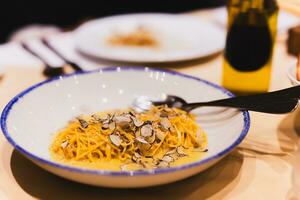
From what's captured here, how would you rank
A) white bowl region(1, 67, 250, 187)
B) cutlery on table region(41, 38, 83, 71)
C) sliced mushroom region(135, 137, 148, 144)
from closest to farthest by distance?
white bowl region(1, 67, 250, 187) < sliced mushroom region(135, 137, 148, 144) < cutlery on table region(41, 38, 83, 71)

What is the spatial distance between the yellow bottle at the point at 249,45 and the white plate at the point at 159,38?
0.20 meters

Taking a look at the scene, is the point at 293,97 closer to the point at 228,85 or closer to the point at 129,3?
the point at 228,85

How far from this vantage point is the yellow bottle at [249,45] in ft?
3.47

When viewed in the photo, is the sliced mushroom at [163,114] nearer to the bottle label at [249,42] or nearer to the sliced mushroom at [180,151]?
the sliced mushroom at [180,151]

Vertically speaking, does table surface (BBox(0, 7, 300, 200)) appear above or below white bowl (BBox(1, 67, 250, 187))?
below

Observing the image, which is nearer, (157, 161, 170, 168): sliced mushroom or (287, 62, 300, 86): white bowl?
(157, 161, 170, 168): sliced mushroom

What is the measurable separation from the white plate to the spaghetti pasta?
445 mm

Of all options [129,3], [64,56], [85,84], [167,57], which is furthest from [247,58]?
[129,3]

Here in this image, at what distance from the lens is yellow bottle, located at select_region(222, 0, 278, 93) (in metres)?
1.06

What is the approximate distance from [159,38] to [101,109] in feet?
1.80

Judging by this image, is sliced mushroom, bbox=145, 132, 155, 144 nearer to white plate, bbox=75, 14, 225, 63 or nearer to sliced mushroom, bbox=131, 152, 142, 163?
sliced mushroom, bbox=131, 152, 142, 163

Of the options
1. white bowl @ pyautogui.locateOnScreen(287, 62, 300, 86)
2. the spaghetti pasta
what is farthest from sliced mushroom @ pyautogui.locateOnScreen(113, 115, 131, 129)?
white bowl @ pyautogui.locateOnScreen(287, 62, 300, 86)

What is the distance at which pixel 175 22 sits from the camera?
162 cm

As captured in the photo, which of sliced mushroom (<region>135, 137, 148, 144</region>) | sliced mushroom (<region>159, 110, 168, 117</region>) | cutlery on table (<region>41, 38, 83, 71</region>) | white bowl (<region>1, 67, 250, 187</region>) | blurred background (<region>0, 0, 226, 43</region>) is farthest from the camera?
blurred background (<region>0, 0, 226, 43</region>)
